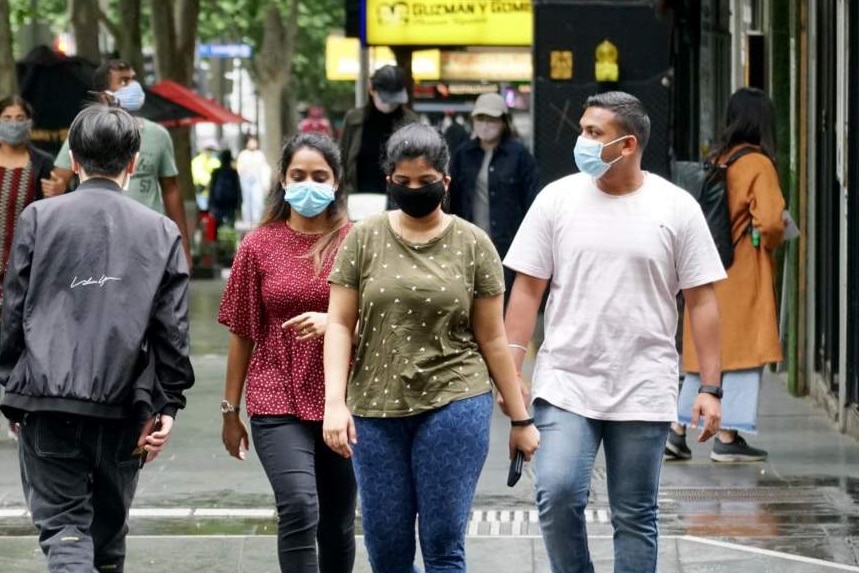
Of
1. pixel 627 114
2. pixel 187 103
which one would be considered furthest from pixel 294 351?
pixel 187 103

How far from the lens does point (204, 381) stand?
1309 cm

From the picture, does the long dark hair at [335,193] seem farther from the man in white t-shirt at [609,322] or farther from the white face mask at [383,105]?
the white face mask at [383,105]

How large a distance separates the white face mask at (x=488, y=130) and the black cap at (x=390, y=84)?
0.54 metres

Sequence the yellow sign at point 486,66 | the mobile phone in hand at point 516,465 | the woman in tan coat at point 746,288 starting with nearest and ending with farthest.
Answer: the mobile phone in hand at point 516,465, the woman in tan coat at point 746,288, the yellow sign at point 486,66

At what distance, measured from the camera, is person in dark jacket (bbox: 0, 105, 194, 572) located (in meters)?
5.57

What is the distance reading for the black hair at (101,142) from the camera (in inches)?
225

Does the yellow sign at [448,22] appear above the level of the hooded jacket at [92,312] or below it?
above

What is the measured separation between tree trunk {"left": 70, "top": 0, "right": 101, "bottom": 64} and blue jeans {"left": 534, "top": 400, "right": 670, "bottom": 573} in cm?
1977

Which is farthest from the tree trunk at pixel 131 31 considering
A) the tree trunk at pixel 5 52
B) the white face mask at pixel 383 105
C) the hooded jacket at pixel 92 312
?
the hooded jacket at pixel 92 312

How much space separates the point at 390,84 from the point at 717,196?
9.08 ft

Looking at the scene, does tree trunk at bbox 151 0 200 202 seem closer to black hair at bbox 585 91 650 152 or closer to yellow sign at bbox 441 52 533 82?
yellow sign at bbox 441 52 533 82

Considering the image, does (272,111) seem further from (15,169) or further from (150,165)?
(15,169)

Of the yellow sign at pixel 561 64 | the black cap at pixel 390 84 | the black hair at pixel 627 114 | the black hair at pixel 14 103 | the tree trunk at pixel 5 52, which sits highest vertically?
the tree trunk at pixel 5 52

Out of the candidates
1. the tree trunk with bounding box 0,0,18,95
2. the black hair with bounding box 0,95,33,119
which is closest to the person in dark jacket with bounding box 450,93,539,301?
the black hair with bounding box 0,95,33,119
